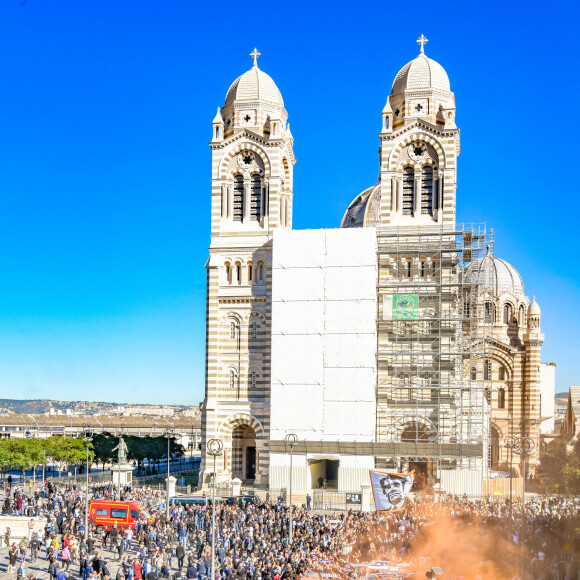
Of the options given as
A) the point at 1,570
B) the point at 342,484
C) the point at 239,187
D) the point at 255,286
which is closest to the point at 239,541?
the point at 1,570

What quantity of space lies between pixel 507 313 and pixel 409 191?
20815 millimetres

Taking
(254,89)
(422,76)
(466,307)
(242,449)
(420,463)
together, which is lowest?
(420,463)

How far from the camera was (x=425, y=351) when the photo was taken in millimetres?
50906

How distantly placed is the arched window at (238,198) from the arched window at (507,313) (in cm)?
2621

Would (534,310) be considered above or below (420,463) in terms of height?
above

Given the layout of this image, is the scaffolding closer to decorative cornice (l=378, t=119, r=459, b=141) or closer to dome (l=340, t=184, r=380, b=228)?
decorative cornice (l=378, t=119, r=459, b=141)

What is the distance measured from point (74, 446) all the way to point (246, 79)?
1313 inches

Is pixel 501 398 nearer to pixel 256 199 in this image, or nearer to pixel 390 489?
pixel 256 199

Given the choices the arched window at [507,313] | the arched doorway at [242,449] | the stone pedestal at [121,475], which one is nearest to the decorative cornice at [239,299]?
the arched doorway at [242,449]

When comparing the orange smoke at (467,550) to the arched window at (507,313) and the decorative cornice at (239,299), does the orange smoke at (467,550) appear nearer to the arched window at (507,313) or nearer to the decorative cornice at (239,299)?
the decorative cornice at (239,299)

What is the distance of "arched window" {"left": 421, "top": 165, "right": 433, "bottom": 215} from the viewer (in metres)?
53.4

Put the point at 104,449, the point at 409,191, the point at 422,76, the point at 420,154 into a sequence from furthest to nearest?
the point at 104,449, the point at 422,76, the point at 409,191, the point at 420,154

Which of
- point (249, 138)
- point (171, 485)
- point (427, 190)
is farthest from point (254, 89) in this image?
point (171, 485)

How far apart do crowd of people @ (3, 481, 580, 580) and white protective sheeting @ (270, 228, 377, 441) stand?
1001 centimetres
